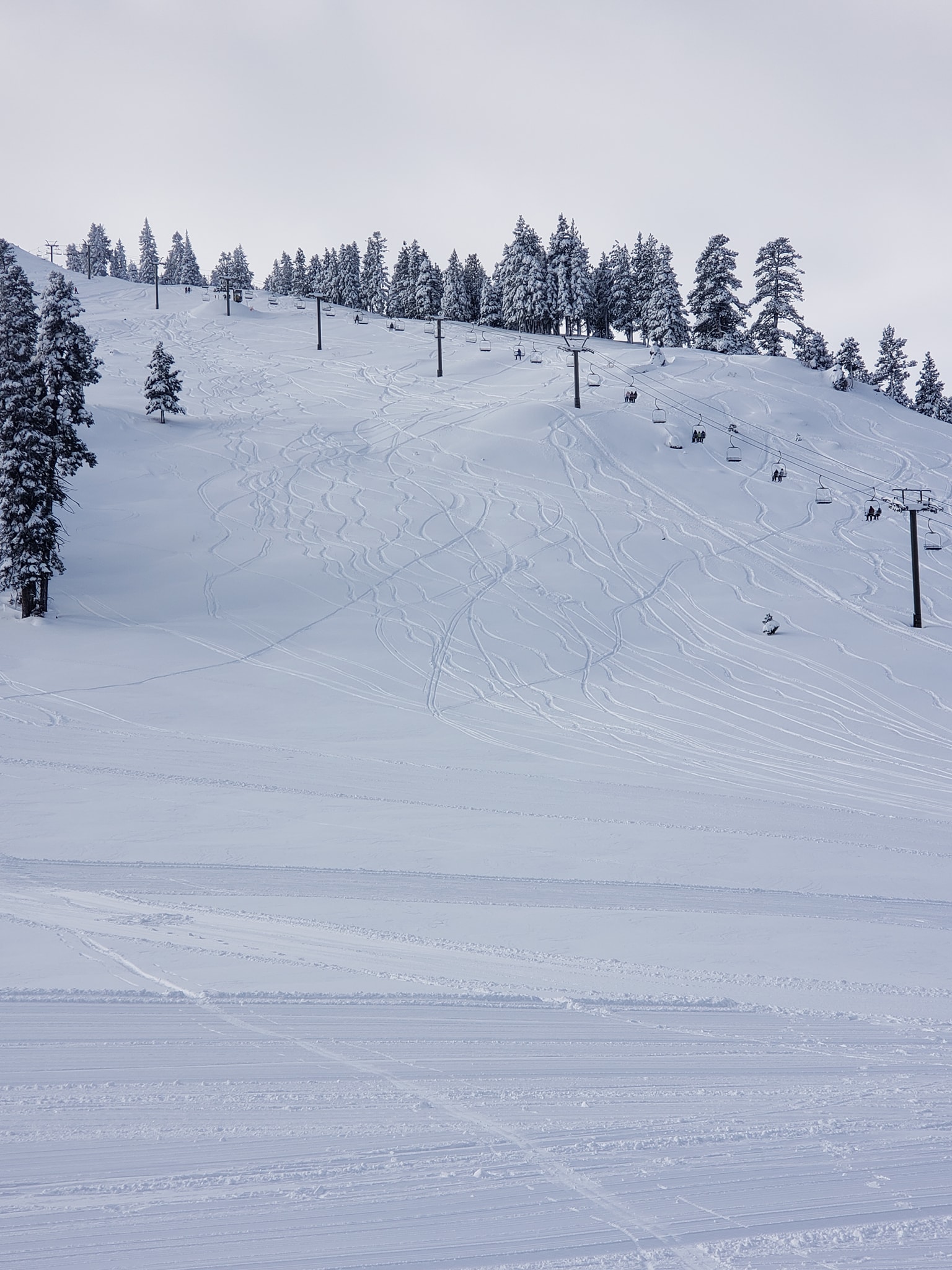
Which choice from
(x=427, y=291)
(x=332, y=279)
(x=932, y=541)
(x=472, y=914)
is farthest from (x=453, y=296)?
(x=472, y=914)

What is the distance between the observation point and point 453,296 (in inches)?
3989

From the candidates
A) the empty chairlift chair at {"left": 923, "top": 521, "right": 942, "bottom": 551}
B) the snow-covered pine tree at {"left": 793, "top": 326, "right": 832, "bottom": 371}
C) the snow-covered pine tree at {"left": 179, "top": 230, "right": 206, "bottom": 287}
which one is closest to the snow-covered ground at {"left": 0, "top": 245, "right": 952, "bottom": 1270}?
the empty chairlift chair at {"left": 923, "top": 521, "right": 942, "bottom": 551}

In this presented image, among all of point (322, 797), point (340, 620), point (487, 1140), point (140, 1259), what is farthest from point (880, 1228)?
point (340, 620)

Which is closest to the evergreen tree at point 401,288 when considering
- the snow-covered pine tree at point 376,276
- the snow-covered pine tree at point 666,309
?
the snow-covered pine tree at point 376,276

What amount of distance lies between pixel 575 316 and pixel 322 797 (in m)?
81.3

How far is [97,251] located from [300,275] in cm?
5222

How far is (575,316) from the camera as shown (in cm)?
8569

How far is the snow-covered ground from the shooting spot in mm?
4289

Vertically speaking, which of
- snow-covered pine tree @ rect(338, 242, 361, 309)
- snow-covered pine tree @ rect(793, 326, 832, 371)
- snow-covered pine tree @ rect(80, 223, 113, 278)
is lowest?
snow-covered pine tree @ rect(793, 326, 832, 371)

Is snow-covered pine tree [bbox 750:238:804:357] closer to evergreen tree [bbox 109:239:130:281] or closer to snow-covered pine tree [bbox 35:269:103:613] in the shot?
snow-covered pine tree [bbox 35:269:103:613]

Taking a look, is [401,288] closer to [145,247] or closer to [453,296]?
[453,296]

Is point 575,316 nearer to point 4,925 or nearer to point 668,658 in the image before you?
point 668,658

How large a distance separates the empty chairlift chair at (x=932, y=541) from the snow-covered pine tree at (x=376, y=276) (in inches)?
3686

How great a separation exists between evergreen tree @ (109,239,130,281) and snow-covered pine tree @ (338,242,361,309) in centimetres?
6541
